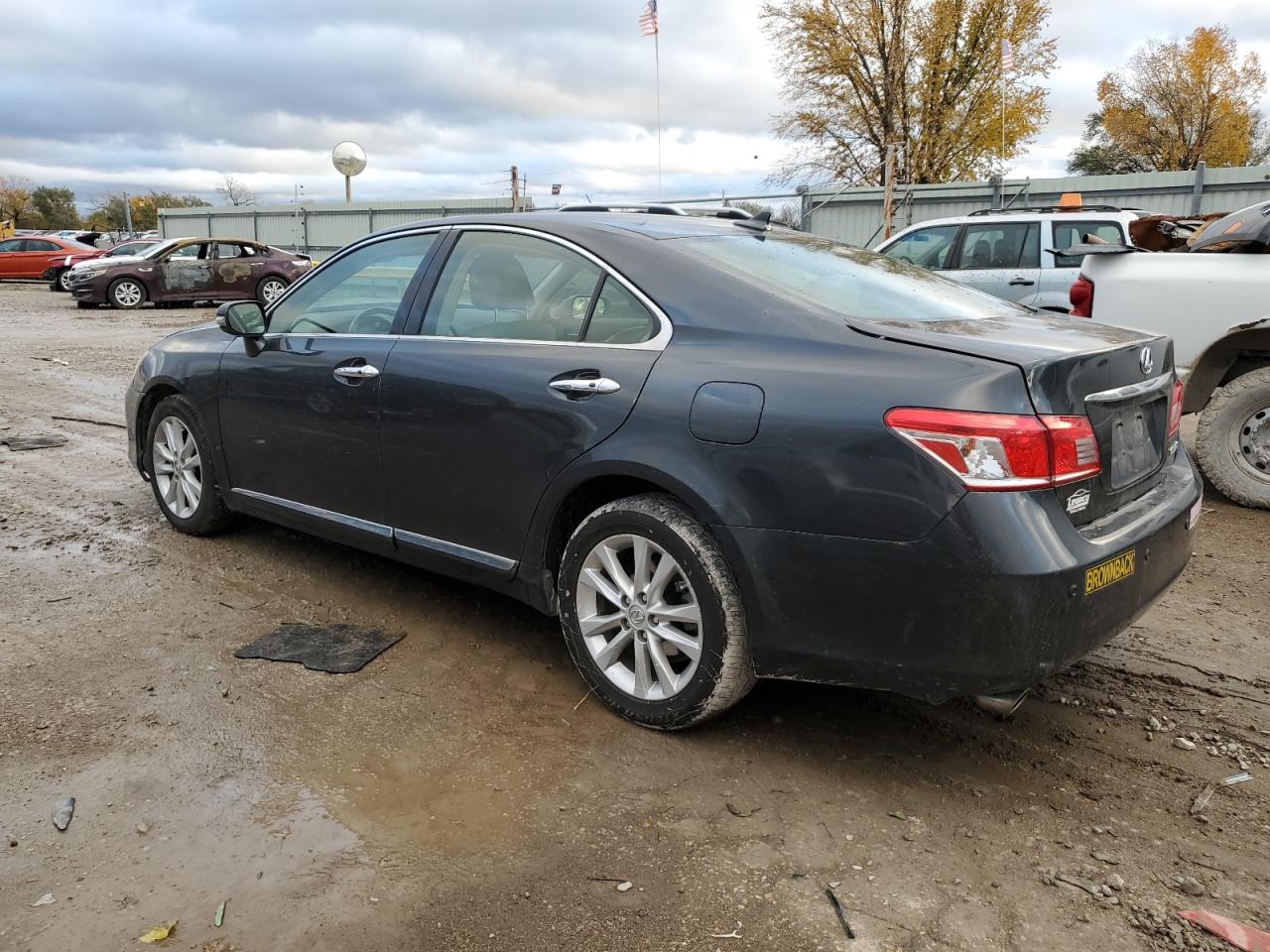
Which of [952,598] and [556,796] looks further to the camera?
[556,796]

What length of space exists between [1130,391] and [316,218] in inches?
1351

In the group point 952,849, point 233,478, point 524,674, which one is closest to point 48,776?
point 524,674

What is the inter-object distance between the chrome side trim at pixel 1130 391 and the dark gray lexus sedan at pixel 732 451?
0.4 inches

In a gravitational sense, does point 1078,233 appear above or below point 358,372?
above

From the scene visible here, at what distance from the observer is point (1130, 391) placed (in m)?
2.90

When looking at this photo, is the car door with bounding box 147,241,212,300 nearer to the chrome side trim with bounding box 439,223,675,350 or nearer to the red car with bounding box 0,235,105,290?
the red car with bounding box 0,235,105,290

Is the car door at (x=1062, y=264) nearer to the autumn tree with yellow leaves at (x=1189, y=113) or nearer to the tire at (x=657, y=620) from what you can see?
the tire at (x=657, y=620)

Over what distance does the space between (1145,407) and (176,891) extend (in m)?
3.02

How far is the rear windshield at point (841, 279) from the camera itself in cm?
315

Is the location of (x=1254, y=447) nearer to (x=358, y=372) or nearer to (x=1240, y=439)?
(x=1240, y=439)

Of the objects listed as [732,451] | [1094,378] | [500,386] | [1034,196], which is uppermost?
[1034,196]

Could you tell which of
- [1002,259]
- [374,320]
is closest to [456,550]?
[374,320]

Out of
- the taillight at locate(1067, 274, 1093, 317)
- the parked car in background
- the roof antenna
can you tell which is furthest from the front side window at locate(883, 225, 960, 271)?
the roof antenna

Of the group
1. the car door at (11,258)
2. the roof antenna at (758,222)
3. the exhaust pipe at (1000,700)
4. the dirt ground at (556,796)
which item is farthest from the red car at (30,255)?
the exhaust pipe at (1000,700)
